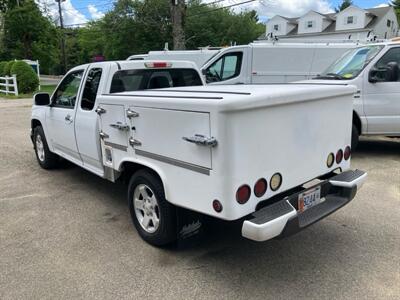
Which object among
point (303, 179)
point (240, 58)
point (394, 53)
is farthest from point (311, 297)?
point (240, 58)

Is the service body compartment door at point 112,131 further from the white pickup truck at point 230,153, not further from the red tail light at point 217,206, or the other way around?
the red tail light at point 217,206

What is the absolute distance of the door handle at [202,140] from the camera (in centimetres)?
286

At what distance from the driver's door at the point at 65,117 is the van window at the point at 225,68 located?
663cm

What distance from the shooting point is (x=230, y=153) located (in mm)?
2844

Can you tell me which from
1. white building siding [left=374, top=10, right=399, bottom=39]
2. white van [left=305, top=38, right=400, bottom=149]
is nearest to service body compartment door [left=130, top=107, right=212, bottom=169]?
white van [left=305, top=38, right=400, bottom=149]

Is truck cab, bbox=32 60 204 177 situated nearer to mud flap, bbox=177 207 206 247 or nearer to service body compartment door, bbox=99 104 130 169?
service body compartment door, bbox=99 104 130 169

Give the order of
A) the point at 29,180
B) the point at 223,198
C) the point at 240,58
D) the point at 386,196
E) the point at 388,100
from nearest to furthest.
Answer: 1. the point at 223,198
2. the point at 386,196
3. the point at 29,180
4. the point at 388,100
5. the point at 240,58

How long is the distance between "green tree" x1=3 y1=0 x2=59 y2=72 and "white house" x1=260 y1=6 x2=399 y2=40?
24.4m

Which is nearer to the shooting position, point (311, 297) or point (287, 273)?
point (311, 297)

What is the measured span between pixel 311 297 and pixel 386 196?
272cm

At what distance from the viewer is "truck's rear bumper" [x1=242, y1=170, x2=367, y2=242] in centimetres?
291

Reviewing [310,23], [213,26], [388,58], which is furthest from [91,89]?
[310,23]

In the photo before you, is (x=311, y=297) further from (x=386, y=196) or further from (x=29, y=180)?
(x=29, y=180)

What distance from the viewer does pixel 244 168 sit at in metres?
2.94
